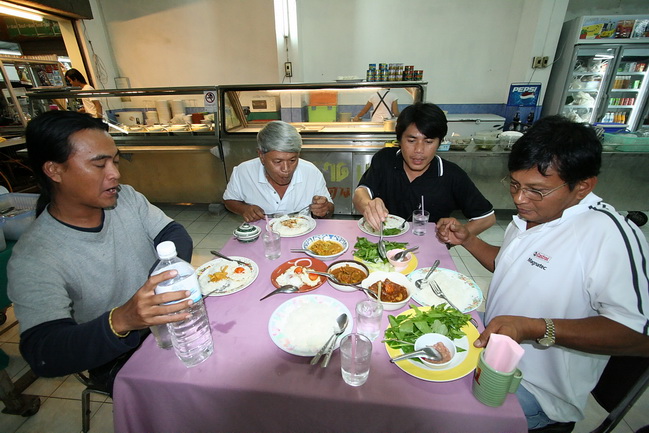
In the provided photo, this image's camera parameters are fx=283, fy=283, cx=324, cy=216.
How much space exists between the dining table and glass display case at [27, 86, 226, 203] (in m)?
3.71

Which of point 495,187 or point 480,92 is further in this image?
point 480,92

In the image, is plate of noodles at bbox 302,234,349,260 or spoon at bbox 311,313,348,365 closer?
spoon at bbox 311,313,348,365

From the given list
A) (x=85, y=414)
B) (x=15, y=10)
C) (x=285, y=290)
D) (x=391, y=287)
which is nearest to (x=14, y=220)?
(x=85, y=414)

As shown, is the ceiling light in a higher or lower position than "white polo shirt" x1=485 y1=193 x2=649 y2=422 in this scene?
higher

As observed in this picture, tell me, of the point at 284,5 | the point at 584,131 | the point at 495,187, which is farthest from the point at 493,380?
the point at 284,5

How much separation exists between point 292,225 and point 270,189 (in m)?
0.55

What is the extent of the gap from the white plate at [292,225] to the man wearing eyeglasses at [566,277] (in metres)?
1.21

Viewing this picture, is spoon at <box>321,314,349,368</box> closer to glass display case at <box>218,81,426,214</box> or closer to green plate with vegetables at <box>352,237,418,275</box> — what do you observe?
green plate with vegetables at <box>352,237,418,275</box>

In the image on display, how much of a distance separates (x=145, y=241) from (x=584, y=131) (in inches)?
86.6

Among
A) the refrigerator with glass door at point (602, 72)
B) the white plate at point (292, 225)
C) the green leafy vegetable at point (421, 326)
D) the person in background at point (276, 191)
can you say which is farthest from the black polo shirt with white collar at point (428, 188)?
the refrigerator with glass door at point (602, 72)

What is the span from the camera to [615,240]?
3.47 feet

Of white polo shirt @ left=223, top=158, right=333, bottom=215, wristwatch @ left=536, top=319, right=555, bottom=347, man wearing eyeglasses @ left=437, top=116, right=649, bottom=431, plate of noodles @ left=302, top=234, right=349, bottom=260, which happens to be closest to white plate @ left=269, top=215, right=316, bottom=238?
plate of noodles @ left=302, top=234, right=349, bottom=260

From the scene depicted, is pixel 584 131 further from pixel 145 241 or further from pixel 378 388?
pixel 145 241

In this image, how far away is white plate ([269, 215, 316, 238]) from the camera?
197 centimetres
